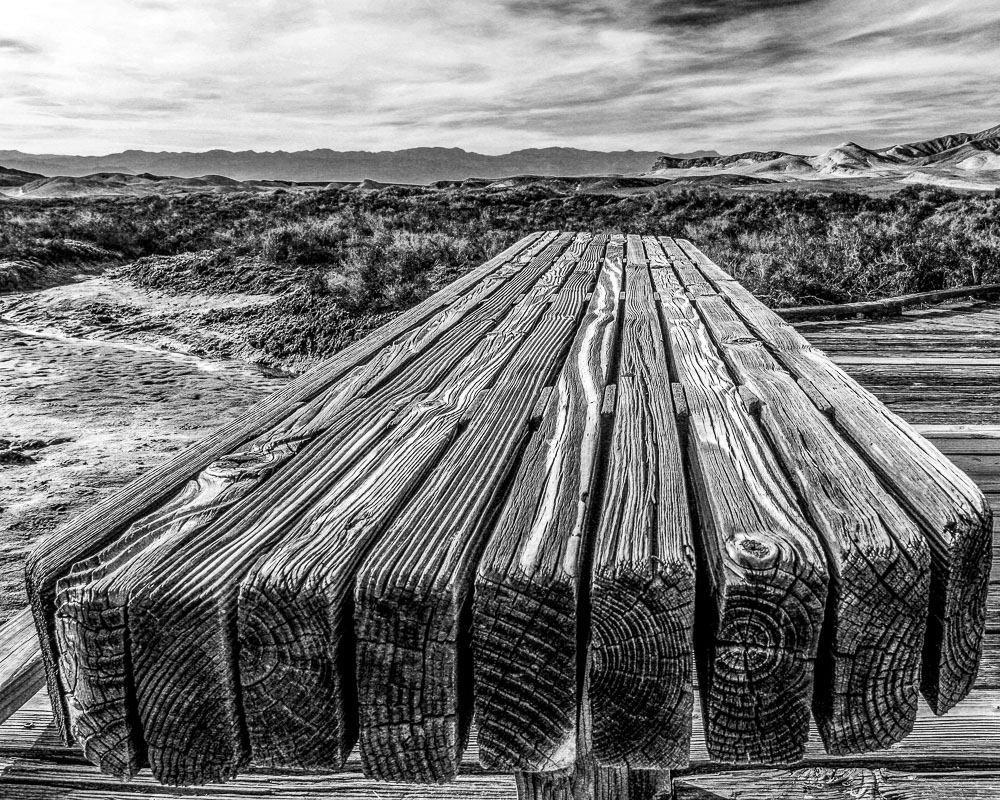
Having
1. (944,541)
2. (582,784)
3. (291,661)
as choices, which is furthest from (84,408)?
(944,541)

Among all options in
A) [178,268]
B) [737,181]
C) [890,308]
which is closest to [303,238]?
[178,268]

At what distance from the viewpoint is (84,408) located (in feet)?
20.4

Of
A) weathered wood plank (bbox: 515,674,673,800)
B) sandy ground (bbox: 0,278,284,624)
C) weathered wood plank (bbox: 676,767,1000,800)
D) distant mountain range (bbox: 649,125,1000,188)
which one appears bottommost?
sandy ground (bbox: 0,278,284,624)

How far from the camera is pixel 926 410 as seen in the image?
11.5 feet

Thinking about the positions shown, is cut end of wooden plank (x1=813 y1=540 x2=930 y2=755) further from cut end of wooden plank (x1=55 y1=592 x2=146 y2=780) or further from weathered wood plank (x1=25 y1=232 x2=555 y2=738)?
weathered wood plank (x1=25 y1=232 x2=555 y2=738)

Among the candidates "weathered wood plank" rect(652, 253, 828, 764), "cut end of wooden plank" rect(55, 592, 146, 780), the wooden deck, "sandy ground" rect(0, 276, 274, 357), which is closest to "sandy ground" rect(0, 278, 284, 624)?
"sandy ground" rect(0, 276, 274, 357)

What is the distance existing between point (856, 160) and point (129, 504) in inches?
4139

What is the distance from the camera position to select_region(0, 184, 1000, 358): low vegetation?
7.93 m

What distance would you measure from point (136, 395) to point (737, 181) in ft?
189

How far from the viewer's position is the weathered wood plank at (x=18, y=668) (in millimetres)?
1568

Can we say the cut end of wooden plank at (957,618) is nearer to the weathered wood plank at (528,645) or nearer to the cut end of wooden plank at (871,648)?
the cut end of wooden plank at (871,648)

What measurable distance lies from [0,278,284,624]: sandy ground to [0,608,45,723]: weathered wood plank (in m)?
1.99

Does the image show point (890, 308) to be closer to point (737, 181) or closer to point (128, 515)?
point (128, 515)

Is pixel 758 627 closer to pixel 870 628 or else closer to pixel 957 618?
pixel 870 628
